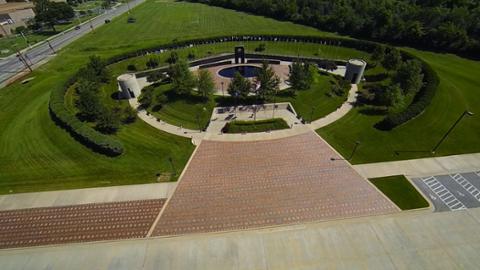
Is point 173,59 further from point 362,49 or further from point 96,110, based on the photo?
point 362,49

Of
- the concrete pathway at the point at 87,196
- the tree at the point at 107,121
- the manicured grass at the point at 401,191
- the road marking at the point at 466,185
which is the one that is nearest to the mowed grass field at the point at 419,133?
the manicured grass at the point at 401,191

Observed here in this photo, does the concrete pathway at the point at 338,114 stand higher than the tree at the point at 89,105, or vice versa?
the tree at the point at 89,105

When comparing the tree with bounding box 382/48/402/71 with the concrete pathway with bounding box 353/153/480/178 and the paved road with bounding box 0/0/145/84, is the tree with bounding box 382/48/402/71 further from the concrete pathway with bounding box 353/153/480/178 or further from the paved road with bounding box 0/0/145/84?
the paved road with bounding box 0/0/145/84

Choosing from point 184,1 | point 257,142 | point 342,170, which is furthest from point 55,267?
point 184,1

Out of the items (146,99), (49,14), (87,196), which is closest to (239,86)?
(146,99)

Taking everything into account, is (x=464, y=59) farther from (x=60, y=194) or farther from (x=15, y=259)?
(x=15, y=259)

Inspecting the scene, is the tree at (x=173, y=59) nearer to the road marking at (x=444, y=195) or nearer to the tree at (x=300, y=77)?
the tree at (x=300, y=77)

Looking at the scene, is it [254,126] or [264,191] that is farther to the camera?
[254,126]
